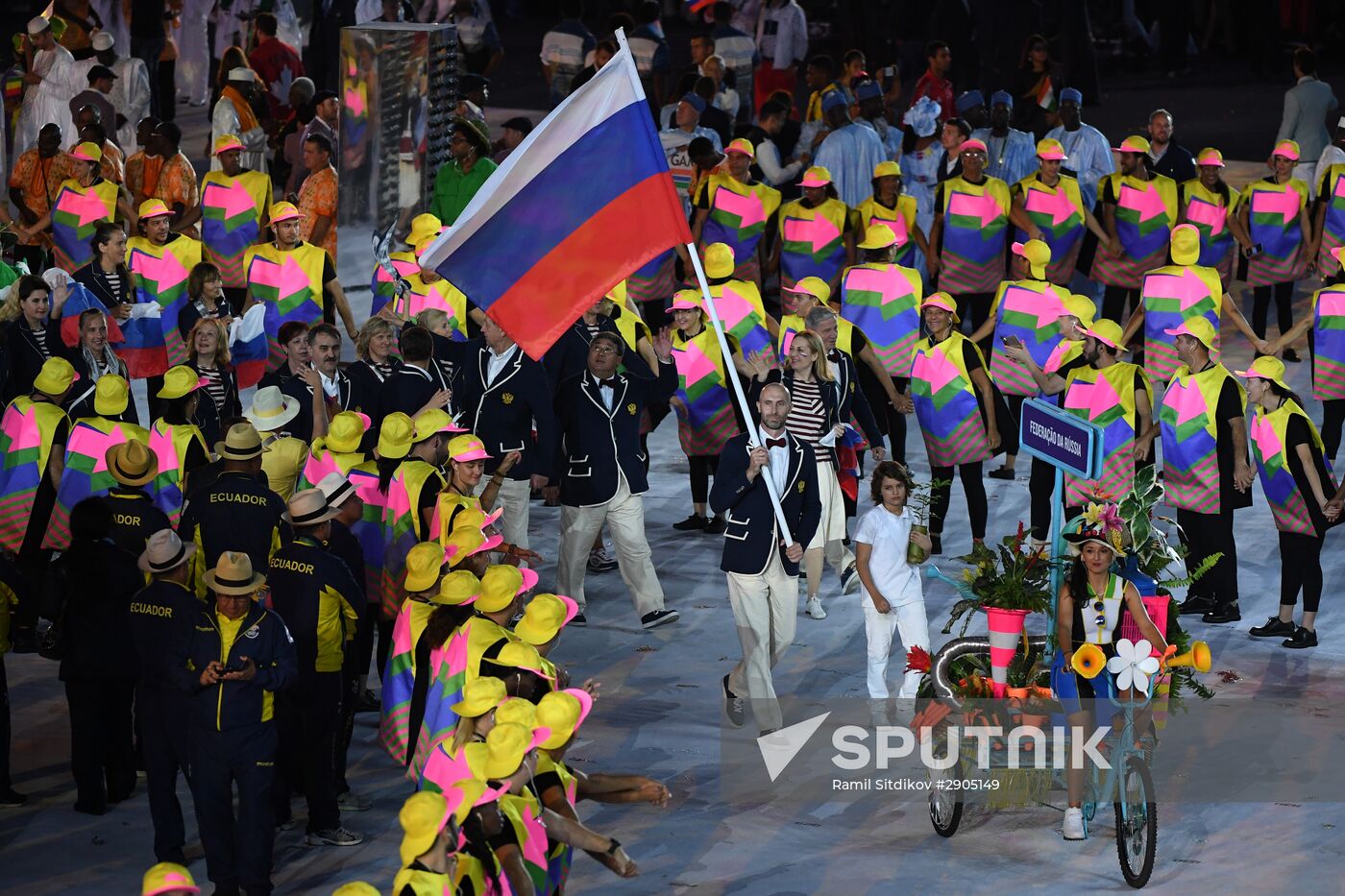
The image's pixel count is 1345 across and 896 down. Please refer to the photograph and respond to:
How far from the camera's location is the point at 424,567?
957 cm

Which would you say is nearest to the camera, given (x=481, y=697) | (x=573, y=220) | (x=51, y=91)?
(x=481, y=697)

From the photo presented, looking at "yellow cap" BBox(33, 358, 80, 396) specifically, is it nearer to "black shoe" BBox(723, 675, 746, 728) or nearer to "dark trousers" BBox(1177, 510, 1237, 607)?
"black shoe" BBox(723, 675, 746, 728)

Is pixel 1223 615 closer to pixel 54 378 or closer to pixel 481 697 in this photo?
pixel 481 697

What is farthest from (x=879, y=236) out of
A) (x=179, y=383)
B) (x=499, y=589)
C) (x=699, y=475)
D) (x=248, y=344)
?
(x=499, y=589)

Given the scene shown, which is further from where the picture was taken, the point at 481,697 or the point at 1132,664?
the point at 1132,664

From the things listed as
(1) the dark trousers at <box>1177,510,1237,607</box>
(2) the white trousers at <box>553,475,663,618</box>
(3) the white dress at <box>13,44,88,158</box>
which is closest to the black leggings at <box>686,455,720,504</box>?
(2) the white trousers at <box>553,475,663,618</box>

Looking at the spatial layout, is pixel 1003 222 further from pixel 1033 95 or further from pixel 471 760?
pixel 471 760

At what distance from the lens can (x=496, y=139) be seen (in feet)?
91.6

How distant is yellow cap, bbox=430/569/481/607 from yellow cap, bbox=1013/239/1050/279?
23.5 ft

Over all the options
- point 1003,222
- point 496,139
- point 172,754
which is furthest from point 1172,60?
point 172,754

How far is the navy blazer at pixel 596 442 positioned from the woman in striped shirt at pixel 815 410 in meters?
0.89

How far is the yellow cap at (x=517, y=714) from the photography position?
25.3 ft

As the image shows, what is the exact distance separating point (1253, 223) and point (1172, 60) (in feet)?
50.7

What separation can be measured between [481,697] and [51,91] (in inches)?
615
